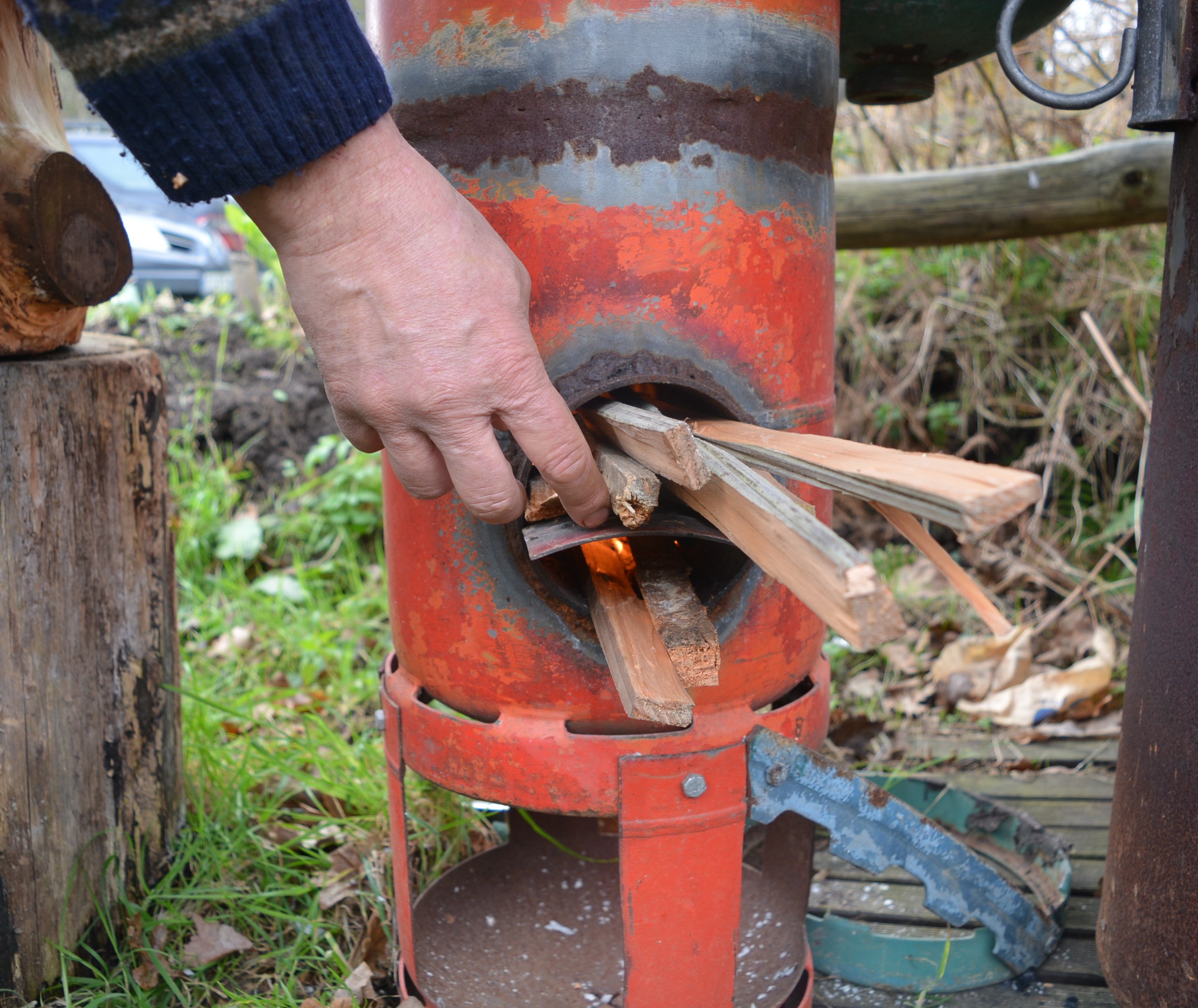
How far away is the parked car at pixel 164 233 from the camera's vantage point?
702 centimetres

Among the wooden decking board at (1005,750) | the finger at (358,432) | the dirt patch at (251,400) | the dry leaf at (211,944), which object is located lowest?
the wooden decking board at (1005,750)

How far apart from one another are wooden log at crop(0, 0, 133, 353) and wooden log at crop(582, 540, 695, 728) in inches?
37.1


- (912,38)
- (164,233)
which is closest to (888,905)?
(912,38)

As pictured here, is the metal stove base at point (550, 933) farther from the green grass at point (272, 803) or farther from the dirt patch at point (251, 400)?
the dirt patch at point (251, 400)

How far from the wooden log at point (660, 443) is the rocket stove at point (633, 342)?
3.4 inches

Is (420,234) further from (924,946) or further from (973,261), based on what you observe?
(973,261)

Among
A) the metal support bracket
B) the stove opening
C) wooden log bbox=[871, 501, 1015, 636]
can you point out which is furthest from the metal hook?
the metal support bracket

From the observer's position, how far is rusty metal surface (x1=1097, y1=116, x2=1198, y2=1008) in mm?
1320

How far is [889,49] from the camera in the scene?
1710 mm

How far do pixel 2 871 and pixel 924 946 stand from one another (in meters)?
1.50

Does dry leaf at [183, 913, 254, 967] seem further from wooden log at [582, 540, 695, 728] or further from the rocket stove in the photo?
wooden log at [582, 540, 695, 728]

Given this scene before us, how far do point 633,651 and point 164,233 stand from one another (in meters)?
8.04

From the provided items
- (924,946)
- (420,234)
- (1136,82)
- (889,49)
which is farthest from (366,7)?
(924,946)

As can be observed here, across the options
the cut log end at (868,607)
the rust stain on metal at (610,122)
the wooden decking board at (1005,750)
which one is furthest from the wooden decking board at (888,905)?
the rust stain on metal at (610,122)
